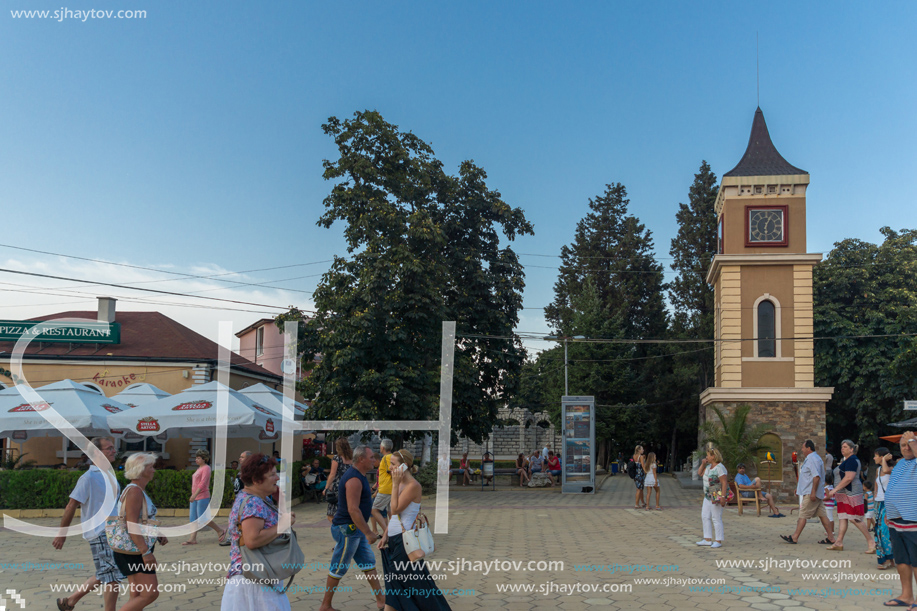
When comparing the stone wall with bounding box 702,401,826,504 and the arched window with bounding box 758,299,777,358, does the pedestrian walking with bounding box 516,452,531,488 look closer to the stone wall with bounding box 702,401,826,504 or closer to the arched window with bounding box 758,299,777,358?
the stone wall with bounding box 702,401,826,504

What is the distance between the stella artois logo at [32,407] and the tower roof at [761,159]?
2284 centimetres

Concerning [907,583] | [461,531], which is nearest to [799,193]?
[461,531]

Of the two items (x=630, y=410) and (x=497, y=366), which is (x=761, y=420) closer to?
(x=497, y=366)

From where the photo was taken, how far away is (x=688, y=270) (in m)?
47.4

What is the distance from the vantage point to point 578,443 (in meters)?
26.6

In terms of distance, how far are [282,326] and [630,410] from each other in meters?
26.4

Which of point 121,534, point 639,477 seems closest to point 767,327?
point 639,477

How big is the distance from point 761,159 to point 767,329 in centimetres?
649

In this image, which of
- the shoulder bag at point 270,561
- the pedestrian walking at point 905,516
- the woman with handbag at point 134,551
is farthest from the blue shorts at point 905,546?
the woman with handbag at point 134,551

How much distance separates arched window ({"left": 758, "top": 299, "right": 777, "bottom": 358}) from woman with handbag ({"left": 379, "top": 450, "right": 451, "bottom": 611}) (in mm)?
22077

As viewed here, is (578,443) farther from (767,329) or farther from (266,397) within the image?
(266,397)

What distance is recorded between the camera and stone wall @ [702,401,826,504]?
81.9ft

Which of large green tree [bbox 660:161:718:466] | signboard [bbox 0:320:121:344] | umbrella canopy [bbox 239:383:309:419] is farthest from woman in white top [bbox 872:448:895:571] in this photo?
large green tree [bbox 660:161:718:466]

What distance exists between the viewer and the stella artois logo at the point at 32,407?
56.4 ft
